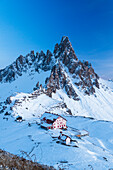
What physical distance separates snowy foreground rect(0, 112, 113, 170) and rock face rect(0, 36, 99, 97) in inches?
2737

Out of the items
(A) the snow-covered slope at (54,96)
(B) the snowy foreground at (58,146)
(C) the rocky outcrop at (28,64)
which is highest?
(C) the rocky outcrop at (28,64)

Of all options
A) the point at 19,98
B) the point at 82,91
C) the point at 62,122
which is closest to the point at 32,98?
the point at 19,98

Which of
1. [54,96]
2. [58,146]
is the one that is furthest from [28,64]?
[58,146]

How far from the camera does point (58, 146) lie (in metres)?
19.1

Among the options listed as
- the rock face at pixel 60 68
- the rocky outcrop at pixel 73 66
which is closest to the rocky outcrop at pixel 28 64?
the rock face at pixel 60 68

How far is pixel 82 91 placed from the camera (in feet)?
407

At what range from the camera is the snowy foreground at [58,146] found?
1316cm

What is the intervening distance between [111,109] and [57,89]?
57.6m

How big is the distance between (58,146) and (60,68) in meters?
104

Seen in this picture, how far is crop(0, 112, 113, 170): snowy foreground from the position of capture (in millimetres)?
13164

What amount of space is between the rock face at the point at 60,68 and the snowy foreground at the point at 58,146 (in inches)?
2737

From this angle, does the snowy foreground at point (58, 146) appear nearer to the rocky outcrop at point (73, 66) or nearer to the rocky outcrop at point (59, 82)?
the rocky outcrop at point (59, 82)

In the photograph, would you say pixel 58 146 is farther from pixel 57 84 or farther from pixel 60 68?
pixel 60 68

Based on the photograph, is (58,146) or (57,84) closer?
(58,146)
